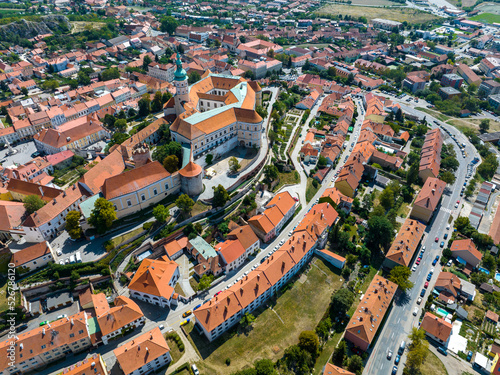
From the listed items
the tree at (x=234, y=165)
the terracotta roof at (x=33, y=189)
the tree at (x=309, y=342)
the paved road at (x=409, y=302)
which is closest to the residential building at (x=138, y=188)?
the terracotta roof at (x=33, y=189)

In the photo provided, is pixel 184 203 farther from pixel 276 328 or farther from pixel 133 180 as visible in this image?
pixel 276 328

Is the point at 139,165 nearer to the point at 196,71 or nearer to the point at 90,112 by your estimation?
the point at 90,112

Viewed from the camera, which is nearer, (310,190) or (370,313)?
(370,313)

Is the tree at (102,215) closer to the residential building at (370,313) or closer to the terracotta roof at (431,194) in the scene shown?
the residential building at (370,313)

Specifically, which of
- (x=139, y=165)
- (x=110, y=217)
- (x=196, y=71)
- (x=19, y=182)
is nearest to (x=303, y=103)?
(x=196, y=71)

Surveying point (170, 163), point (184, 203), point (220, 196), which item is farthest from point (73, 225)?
point (220, 196)
